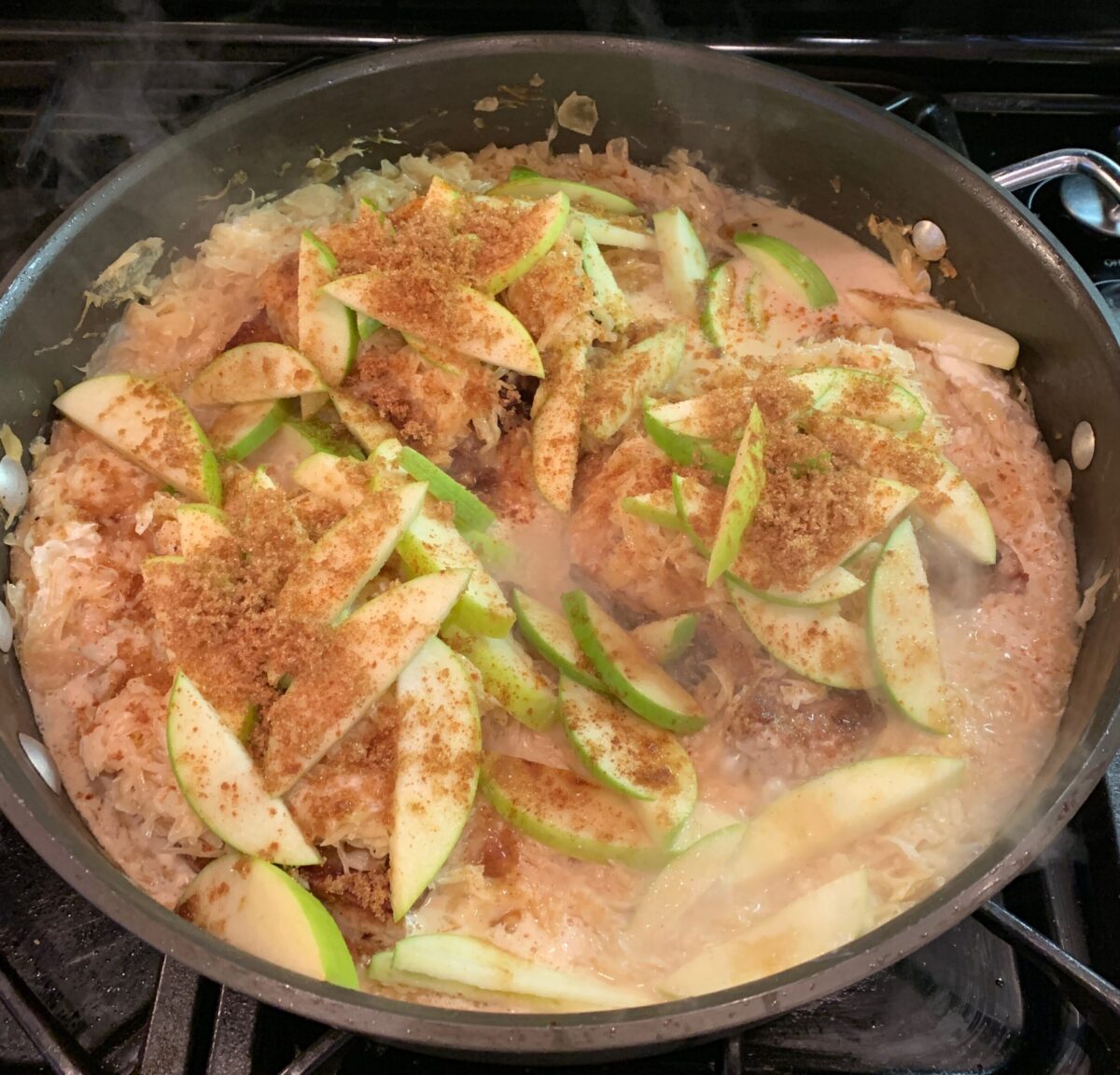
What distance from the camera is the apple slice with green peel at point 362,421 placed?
1747 mm

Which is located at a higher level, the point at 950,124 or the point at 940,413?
the point at 950,124

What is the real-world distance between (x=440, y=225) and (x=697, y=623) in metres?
0.90

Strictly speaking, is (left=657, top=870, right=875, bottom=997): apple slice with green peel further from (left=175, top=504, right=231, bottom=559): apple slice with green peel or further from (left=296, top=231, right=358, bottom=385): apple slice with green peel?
(left=296, top=231, right=358, bottom=385): apple slice with green peel

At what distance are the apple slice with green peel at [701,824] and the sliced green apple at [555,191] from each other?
129 centimetres

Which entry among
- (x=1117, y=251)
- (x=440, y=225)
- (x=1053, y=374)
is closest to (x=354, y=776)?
(x=440, y=225)

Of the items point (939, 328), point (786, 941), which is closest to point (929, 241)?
point (939, 328)

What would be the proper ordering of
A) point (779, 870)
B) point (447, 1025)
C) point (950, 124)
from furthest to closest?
1. point (950, 124)
2. point (779, 870)
3. point (447, 1025)

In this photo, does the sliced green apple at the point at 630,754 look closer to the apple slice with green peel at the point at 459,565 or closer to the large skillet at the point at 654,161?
the apple slice with green peel at the point at 459,565

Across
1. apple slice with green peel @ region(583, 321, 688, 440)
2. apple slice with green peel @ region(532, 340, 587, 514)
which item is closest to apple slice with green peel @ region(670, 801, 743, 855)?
apple slice with green peel @ region(532, 340, 587, 514)

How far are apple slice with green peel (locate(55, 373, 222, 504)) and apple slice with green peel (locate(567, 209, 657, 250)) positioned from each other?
84cm

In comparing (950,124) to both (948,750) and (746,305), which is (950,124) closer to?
(746,305)

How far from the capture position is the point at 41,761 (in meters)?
1.46

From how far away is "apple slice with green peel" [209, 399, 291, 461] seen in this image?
5.75 feet

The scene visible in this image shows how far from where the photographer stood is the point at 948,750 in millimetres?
1497
